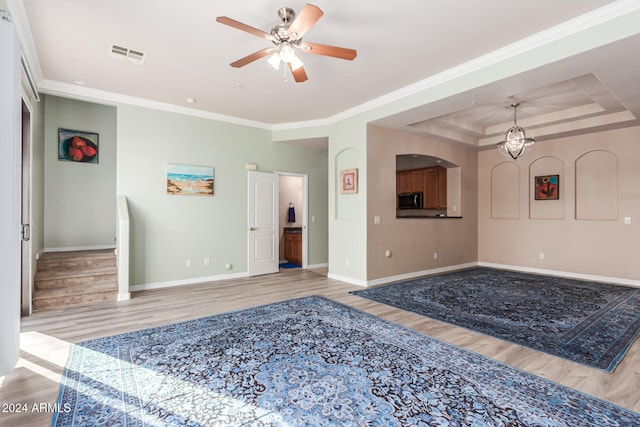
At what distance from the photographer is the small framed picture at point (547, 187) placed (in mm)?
6453

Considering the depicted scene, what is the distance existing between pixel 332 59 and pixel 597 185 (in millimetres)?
5757

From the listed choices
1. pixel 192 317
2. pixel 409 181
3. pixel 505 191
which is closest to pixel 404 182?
pixel 409 181

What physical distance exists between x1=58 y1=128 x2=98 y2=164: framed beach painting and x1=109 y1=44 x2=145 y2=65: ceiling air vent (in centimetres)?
304

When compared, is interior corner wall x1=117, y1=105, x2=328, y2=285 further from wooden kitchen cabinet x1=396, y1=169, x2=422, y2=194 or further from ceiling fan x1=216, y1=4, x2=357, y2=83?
wooden kitchen cabinet x1=396, y1=169, x2=422, y2=194

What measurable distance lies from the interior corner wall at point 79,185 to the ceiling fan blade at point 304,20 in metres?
5.20

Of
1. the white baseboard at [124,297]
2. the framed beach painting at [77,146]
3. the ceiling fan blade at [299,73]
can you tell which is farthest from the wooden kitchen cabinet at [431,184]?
the framed beach painting at [77,146]

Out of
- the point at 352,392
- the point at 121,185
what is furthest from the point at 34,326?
the point at 352,392

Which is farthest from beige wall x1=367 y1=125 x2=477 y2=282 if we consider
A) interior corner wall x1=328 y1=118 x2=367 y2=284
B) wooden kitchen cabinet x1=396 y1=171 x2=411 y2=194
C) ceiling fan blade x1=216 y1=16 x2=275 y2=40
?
ceiling fan blade x1=216 y1=16 x2=275 y2=40

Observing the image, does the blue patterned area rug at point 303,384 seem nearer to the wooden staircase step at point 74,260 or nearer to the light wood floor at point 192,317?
the light wood floor at point 192,317

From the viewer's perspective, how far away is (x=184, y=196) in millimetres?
5531

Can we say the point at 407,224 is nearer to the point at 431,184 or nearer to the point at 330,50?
the point at 431,184

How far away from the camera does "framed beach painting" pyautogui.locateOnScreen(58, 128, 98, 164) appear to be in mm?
5707

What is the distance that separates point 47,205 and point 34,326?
3.15m

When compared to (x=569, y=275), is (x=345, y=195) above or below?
above
